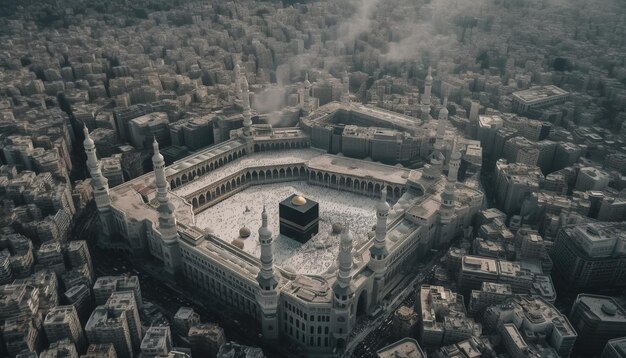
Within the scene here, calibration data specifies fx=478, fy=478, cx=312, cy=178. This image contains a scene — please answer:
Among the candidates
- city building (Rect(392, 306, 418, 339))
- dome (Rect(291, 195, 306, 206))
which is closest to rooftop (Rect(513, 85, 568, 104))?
dome (Rect(291, 195, 306, 206))

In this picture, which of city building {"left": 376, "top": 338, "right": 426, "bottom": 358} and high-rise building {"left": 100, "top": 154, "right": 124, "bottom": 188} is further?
high-rise building {"left": 100, "top": 154, "right": 124, "bottom": 188}

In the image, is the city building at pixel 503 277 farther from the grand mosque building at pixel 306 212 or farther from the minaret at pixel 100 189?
the minaret at pixel 100 189

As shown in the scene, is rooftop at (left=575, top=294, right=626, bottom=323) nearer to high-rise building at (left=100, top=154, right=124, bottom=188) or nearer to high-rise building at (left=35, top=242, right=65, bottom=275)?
high-rise building at (left=35, top=242, right=65, bottom=275)

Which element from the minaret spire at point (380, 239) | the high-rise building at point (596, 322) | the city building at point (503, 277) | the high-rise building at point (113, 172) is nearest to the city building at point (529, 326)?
the high-rise building at point (596, 322)

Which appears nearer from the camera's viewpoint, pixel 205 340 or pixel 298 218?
pixel 205 340

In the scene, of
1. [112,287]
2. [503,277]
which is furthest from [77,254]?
[503,277]

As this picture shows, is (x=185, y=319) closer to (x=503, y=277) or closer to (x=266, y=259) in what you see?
(x=266, y=259)

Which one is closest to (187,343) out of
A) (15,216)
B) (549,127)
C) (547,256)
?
(15,216)
